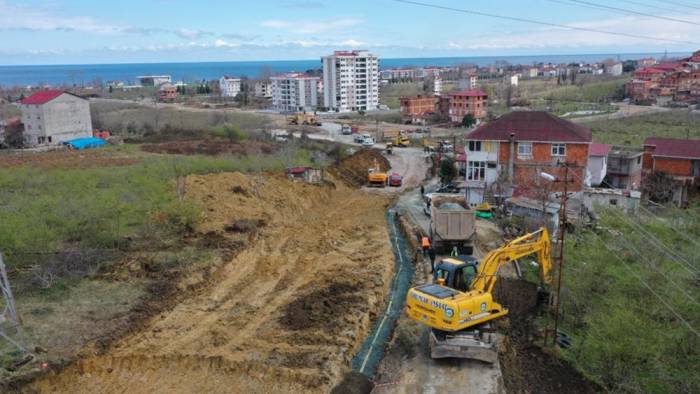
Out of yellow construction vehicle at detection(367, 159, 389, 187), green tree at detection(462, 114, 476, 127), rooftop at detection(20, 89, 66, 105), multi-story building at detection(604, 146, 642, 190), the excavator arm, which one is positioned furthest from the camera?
green tree at detection(462, 114, 476, 127)

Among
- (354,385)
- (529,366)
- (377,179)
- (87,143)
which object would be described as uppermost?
(87,143)

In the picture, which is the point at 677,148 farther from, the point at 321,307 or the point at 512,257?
the point at 321,307

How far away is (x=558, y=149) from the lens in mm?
27344

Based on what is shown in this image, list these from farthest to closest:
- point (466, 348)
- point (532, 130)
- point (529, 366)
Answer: point (532, 130) → point (529, 366) → point (466, 348)

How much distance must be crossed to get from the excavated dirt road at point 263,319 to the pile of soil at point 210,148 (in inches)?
477

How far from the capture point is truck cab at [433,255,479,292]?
45.0 ft

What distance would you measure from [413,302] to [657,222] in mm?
16795

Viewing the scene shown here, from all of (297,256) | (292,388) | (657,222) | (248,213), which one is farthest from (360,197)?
(292,388)

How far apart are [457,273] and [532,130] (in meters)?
16.0

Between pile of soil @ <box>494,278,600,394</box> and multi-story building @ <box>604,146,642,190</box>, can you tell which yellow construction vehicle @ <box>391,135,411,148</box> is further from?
pile of soil @ <box>494,278,600,394</box>

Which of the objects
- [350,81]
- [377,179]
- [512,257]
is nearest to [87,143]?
[377,179]

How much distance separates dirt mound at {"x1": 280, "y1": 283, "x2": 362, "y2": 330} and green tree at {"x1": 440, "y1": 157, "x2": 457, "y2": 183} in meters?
16.7

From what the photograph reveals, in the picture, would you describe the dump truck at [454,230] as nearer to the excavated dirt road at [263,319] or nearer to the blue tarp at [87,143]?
the excavated dirt road at [263,319]

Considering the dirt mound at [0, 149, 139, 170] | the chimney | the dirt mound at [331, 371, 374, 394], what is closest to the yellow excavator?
the dirt mound at [331, 371, 374, 394]
